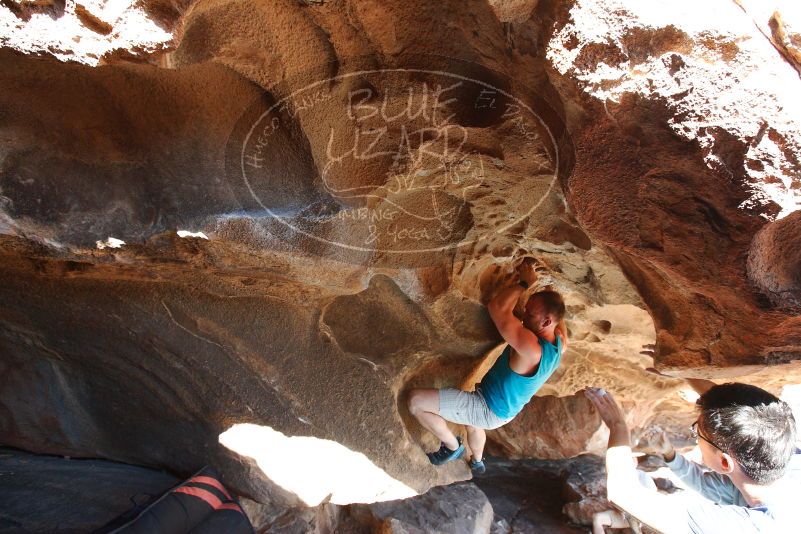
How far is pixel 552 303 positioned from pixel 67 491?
1531 mm

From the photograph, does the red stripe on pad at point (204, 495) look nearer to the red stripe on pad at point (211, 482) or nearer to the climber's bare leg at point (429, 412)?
the red stripe on pad at point (211, 482)

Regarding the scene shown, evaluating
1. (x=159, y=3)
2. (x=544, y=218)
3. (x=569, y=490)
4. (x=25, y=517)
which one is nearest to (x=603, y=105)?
(x=544, y=218)

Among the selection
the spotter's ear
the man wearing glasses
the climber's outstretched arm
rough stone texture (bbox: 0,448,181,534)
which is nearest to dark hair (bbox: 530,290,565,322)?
the climber's outstretched arm

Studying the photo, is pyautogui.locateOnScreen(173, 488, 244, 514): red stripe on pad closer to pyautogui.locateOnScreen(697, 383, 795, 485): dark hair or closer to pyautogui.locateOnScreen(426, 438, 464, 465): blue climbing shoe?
pyautogui.locateOnScreen(426, 438, 464, 465): blue climbing shoe

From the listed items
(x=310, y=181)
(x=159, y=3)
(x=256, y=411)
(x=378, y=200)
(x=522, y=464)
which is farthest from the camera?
(x=522, y=464)

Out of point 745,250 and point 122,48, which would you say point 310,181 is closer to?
point 122,48

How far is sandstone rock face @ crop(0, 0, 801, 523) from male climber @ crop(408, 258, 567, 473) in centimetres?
7

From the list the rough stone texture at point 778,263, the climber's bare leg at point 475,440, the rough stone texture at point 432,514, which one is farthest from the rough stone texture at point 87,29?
the rough stone texture at point 432,514

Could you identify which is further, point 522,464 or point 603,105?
point 522,464

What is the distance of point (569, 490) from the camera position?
2.94 meters

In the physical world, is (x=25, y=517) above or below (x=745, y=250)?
below

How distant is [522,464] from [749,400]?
1.99 meters

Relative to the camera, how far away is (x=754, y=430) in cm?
135

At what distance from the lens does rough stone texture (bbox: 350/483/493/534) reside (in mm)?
2395
